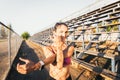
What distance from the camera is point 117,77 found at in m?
4.66

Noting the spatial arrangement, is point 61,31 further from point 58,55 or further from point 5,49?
point 5,49

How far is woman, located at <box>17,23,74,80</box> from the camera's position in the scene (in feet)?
6.38

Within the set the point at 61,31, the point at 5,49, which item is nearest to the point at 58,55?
the point at 61,31

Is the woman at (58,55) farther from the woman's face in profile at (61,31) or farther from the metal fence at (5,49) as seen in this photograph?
the metal fence at (5,49)

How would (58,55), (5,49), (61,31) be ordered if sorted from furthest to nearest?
(5,49), (61,31), (58,55)

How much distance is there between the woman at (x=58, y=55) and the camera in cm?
194

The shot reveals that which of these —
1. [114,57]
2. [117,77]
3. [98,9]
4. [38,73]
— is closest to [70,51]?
[117,77]

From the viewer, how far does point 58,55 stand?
2059 millimetres

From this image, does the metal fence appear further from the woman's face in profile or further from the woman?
the woman's face in profile

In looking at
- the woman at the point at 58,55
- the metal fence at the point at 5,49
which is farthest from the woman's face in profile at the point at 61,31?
the metal fence at the point at 5,49

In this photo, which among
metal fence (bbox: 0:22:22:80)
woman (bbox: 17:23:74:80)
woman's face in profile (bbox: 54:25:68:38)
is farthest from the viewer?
metal fence (bbox: 0:22:22:80)

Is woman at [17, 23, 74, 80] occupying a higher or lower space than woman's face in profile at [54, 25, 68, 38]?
lower

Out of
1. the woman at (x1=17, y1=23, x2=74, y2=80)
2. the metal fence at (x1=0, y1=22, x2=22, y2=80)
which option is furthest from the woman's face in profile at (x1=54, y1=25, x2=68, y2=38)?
the metal fence at (x1=0, y1=22, x2=22, y2=80)

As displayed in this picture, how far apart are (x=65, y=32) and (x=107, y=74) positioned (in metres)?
3.17
